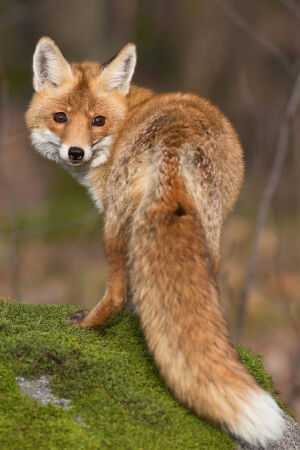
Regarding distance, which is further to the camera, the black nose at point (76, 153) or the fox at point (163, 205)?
the black nose at point (76, 153)

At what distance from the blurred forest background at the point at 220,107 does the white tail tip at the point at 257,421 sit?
5546mm

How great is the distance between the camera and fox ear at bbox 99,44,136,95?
534 cm

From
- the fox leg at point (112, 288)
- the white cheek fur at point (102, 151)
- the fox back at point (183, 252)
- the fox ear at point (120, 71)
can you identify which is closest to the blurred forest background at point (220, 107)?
the fox ear at point (120, 71)

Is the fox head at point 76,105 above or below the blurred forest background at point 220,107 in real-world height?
above

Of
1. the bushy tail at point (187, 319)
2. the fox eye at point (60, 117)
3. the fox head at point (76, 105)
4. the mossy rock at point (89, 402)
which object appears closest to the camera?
the mossy rock at point (89, 402)

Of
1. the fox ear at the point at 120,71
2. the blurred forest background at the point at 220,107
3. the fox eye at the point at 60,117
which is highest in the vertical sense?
the fox ear at the point at 120,71

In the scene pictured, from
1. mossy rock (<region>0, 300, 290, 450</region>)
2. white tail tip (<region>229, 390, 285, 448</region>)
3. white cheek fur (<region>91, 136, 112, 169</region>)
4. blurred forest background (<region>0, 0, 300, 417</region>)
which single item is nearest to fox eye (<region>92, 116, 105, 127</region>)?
white cheek fur (<region>91, 136, 112, 169</region>)

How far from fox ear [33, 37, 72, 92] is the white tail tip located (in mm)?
3147

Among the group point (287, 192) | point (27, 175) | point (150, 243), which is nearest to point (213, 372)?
point (150, 243)

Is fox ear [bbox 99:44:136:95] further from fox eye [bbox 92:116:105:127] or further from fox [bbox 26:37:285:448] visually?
fox eye [bbox 92:116:105:127]

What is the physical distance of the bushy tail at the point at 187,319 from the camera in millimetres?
3293

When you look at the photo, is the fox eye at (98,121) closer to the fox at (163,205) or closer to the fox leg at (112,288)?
the fox at (163,205)

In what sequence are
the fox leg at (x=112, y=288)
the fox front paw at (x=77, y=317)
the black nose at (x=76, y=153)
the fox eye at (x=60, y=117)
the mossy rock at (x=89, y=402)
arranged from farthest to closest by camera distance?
the fox eye at (x=60, y=117) < the black nose at (x=76, y=153) < the fox front paw at (x=77, y=317) < the fox leg at (x=112, y=288) < the mossy rock at (x=89, y=402)

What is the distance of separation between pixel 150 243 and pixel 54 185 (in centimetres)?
1156
